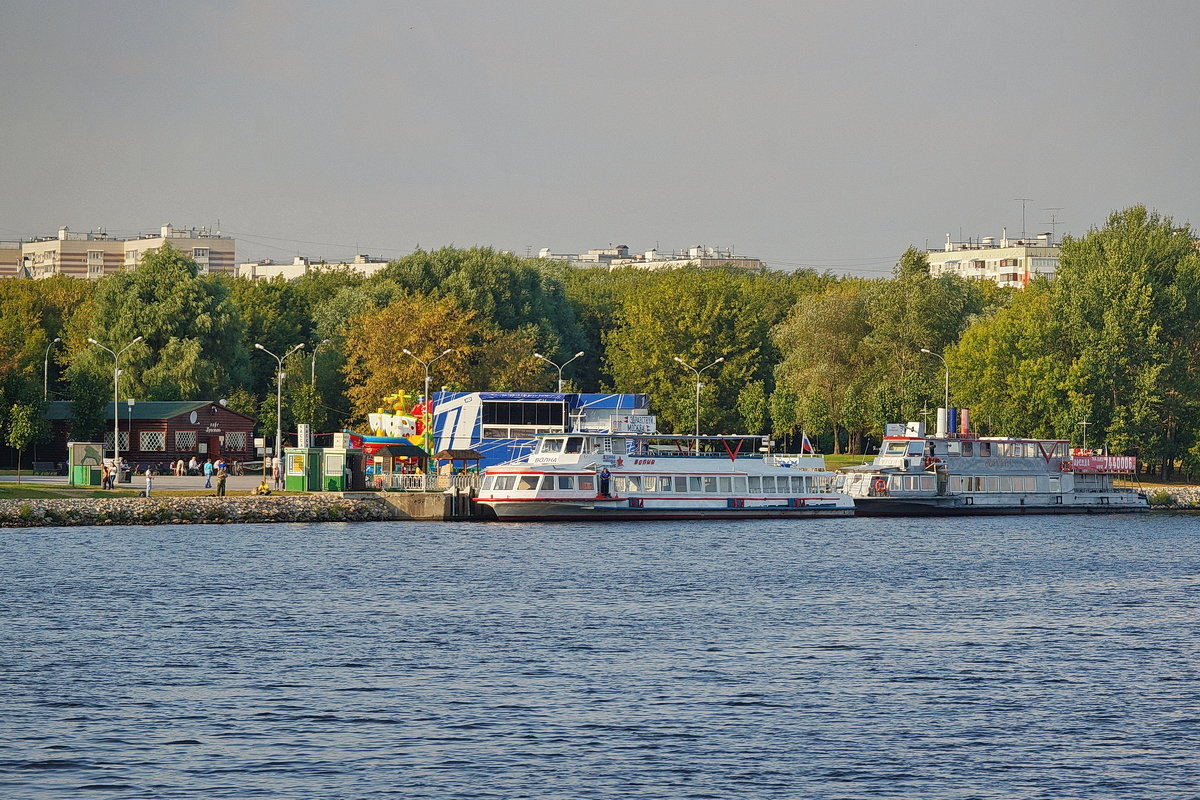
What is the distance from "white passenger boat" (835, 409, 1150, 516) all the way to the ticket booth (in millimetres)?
31404

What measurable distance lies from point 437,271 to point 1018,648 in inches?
4078

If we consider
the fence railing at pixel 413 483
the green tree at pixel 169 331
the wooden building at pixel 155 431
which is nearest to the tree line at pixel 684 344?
the green tree at pixel 169 331

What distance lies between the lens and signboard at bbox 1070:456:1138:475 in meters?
104

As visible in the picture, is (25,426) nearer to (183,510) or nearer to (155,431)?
(155,431)

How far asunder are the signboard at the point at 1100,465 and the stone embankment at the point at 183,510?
148 ft

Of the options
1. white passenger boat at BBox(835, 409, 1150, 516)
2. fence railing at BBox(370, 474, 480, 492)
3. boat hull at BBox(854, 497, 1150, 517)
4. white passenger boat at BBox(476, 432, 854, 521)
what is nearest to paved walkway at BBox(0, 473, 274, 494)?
fence railing at BBox(370, 474, 480, 492)

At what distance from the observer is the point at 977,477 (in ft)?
331

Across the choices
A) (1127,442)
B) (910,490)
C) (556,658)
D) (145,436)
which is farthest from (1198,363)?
(556,658)

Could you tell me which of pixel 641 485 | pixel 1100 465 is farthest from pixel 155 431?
pixel 1100 465

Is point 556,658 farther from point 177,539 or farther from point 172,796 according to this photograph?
point 177,539

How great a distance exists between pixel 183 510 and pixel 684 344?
74307 millimetres

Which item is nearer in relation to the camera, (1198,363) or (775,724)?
(775,724)

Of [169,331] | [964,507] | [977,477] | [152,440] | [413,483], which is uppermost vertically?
[169,331]

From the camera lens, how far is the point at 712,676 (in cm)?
4088
